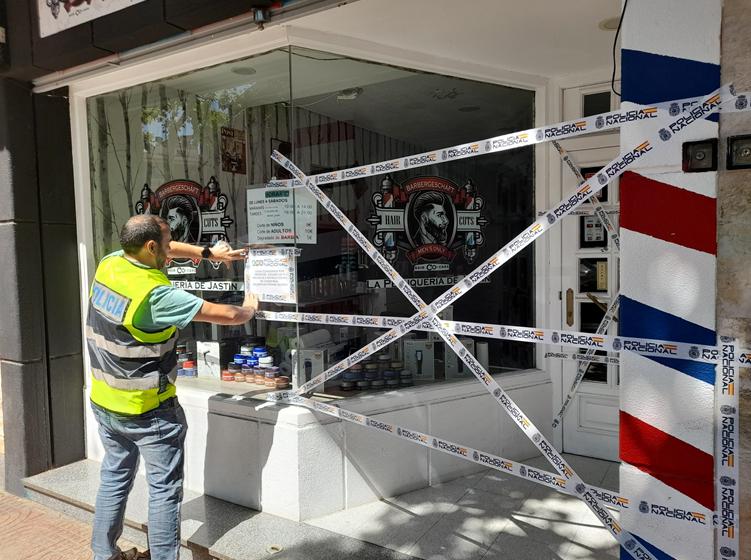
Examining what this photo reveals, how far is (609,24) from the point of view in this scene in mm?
3887

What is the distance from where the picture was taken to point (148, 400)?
10.4ft

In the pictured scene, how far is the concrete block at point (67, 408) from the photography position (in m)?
4.79

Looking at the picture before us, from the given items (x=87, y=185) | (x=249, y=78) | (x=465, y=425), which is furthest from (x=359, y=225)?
(x=87, y=185)

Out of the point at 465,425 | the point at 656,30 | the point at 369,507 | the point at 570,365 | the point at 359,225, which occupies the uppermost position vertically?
the point at 656,30

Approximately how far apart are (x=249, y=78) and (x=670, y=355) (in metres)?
3.46

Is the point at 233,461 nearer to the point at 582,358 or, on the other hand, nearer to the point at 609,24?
the point at 582,358

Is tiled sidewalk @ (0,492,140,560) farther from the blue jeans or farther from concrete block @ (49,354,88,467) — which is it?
the blue jeans

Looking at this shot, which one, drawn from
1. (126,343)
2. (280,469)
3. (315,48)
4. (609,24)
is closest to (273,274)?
(126,343)

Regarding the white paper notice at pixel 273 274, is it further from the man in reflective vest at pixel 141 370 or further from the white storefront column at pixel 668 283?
the white storefront column at pixel 668 283

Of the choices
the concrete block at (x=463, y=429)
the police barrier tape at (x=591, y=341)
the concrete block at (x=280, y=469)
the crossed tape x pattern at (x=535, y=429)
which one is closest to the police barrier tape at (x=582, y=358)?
the concrete block at (x=463, y=429)

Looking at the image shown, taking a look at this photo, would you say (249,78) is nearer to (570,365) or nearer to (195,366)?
(195,366)

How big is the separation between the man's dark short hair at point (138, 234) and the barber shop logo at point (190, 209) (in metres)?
1.24

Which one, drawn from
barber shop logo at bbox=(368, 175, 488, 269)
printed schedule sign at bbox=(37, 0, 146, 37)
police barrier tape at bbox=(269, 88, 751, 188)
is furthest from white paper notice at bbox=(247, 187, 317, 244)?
printed schedule sign at bbox=(37, 0, 146, 37)

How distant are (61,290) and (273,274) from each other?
201cm
